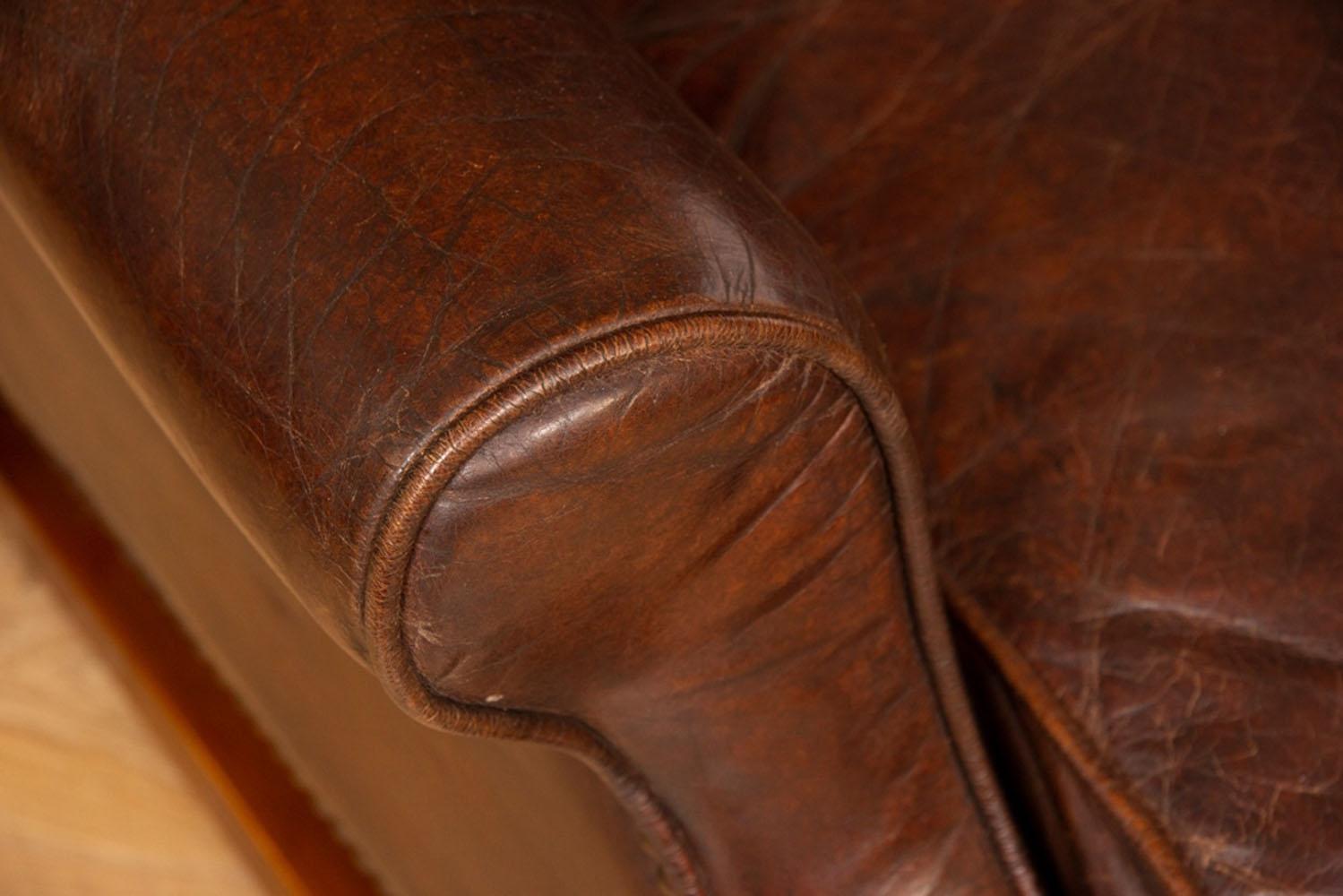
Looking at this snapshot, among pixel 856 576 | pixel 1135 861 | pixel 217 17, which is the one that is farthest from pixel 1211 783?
pixel 217 17

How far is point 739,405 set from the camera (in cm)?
51

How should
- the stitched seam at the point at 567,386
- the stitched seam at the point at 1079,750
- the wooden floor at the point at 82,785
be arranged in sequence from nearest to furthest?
1. the stitched seam at the point at 567,386
2. the stitched seam at the point at 1079,750
3. the wooden floor at the point at 82,785

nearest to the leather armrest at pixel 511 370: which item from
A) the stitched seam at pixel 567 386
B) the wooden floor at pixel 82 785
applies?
the stitched seam at pixel 567 386

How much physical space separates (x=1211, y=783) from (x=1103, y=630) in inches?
3.2

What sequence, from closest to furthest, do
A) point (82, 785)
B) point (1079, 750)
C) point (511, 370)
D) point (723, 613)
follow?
point (511, 370) < point (723, 613) < point (1079, 750) < point (82, 785)

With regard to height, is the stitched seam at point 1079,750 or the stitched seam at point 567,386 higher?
the stitched seam at point 567,386

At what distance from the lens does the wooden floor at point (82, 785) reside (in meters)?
1.18

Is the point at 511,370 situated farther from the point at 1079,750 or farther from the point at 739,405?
the point at 1079,750

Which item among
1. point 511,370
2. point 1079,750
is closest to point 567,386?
point 511,370

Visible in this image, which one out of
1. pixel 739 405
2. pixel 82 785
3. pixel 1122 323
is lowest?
pixel 82 785

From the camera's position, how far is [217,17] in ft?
1.82

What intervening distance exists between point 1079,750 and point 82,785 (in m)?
0.88

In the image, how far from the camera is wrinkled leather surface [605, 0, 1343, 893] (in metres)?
0.67

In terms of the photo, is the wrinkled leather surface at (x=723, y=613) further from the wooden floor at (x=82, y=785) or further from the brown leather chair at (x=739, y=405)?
the wooden floor at (x=82, y=785)
